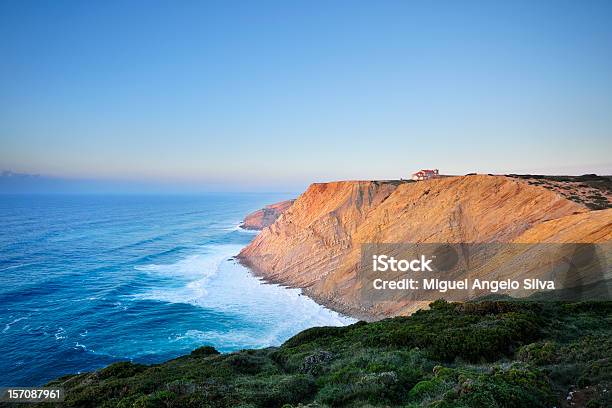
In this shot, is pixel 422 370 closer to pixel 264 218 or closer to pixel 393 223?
pixel 393 223

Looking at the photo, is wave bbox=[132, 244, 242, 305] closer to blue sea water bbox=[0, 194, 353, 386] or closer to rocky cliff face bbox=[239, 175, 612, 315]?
blue sea water bbox=[0, 194, 353, 386]

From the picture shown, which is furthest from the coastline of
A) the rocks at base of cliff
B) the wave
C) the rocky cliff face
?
the rocks at base of cliff

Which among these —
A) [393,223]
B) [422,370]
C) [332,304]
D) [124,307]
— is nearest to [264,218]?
[393,223]

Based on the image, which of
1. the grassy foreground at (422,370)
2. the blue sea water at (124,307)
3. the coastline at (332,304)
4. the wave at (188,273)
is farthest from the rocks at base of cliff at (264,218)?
the grassy foreground at (422,370)

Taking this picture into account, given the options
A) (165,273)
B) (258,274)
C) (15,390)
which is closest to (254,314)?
(258,274)

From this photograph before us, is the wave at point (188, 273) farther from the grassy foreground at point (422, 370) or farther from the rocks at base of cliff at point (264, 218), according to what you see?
the rocks at base of cliff at point (264, 218)

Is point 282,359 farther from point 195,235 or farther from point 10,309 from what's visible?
point 195,235
